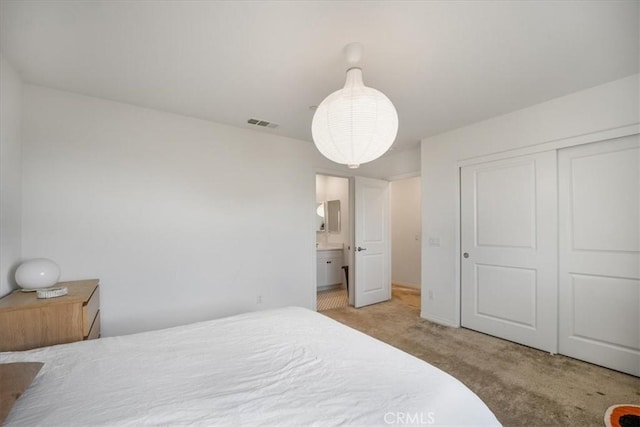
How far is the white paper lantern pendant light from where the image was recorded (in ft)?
5.14

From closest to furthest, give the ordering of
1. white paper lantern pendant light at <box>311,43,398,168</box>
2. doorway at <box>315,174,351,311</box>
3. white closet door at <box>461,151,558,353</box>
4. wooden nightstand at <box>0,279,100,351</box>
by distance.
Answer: white paper lantern pendant light at <box>311,43,398,168</box>
wooden nightstand at <box>0,279,100,351</box>
white closet door at <box>461,151,558,353</box>
doorway at <box>315,174,351,311</box>

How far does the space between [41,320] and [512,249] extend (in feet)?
Result: 13.0

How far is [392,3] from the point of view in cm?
152

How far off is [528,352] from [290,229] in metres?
2.84

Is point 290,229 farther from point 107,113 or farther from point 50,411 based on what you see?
point 50,411

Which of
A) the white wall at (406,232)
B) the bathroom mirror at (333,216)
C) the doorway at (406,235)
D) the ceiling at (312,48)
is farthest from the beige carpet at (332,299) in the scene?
the ceiling at (312,48)

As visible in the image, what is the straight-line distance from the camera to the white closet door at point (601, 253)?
2309 mm

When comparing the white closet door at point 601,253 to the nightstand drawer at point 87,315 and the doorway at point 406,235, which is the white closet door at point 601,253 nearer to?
the doorway at point 406,235

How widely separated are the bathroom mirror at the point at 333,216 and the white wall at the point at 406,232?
1.24m

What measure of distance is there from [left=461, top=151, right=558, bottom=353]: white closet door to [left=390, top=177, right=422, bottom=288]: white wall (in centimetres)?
218

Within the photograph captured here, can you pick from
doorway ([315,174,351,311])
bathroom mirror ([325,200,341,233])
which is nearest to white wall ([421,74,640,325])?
doorway ([315,174,351,311])

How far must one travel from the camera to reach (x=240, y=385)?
1084 millimetres

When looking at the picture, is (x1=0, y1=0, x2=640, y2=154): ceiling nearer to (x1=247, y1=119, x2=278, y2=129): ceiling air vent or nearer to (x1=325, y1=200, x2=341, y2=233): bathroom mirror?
(x1=247, y1=119, x2=278, y2=129): ceiling air vent

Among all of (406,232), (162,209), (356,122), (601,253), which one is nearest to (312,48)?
(356,122)
